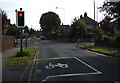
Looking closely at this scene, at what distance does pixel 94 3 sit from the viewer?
24281 millimetres

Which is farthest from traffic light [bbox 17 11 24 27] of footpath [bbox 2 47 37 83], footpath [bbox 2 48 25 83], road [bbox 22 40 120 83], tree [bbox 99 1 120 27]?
tree [bbox 99 1 120 27]

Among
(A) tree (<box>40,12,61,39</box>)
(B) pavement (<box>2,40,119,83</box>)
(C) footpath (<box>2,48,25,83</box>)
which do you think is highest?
(A) tree (<box>40,12,61,39</box>)

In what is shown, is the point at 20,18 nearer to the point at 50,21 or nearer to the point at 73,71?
the point at 73,71

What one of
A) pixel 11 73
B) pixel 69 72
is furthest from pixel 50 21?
pixel 69 72

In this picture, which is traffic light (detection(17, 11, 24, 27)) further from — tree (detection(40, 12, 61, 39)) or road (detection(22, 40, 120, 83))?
tree (detection(40, 12, 61, 39))

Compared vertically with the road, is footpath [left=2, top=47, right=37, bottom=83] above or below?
below

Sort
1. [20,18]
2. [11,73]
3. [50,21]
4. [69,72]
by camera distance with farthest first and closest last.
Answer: [50,21]
[20,18]
[11,73]
[69,72]

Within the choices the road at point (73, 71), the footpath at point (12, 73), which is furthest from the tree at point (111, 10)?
the footpath at point (12, 73)

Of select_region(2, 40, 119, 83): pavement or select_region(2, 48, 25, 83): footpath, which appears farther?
select_region(2, 48, 25, 83): footpath

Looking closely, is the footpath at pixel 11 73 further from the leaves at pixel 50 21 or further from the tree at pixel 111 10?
the leaves at pixel 50 21

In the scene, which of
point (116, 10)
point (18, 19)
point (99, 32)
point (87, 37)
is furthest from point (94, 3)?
point (87, 37)

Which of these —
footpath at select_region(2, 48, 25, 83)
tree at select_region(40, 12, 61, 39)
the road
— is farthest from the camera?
tree at select_region(40, 12, 61, 39)

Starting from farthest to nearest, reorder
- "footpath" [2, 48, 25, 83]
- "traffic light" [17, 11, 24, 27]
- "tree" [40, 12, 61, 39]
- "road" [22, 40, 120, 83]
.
→ "tree" [40, 12, 61, 39]
"traffic light" [17, 11, 24, 27]
"footpath" [2, 48, 25, 83]
"road" [22, 40, 120, 83]

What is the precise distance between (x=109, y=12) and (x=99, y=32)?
1078 centimetres
